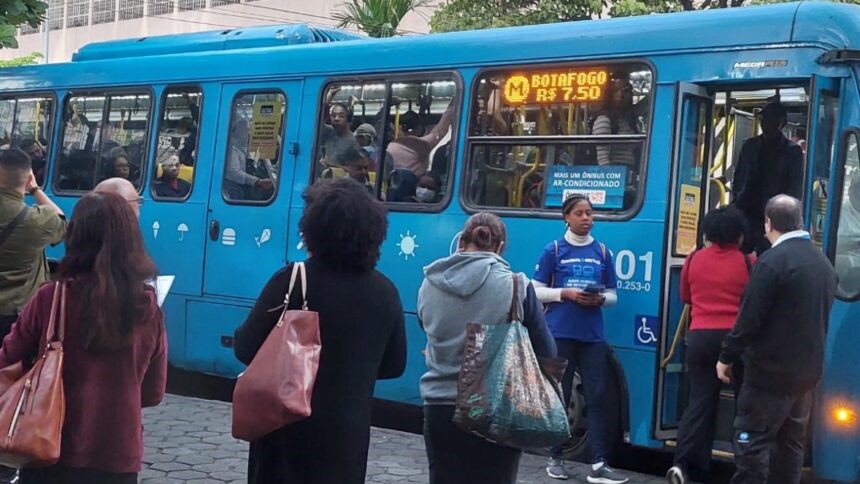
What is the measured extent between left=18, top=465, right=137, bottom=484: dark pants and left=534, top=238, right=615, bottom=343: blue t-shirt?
397 centimetres

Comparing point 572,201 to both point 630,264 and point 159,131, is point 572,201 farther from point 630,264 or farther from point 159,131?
point 159,131

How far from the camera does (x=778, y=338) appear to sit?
6141mm

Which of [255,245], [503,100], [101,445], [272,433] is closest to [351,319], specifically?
[272,433]

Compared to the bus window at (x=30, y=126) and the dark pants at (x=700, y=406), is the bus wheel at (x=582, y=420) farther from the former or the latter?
the bus window at (x=30, y=126)

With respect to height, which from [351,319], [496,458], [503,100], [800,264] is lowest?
[496,458]

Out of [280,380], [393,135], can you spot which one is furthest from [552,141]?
[280,380]

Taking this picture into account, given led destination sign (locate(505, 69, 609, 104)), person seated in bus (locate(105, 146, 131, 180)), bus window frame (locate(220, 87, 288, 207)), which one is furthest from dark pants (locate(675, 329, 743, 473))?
person seated in bus (locate(105, 146, 131, 180))

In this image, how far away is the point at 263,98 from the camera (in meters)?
10.1

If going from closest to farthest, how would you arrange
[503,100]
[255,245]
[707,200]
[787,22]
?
1. [787,22]
2. [707,200]
3. [503,100]
4. [255,245]

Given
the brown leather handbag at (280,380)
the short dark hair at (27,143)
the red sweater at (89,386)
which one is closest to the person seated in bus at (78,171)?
the short dark hair at (27,143)

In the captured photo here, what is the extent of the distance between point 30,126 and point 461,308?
9.04 metres

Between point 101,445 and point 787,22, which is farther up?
point 787,22

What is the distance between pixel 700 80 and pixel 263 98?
13.5 ft

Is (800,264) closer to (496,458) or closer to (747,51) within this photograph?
(747,51)
